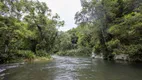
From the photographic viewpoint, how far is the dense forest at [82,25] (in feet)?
42.7

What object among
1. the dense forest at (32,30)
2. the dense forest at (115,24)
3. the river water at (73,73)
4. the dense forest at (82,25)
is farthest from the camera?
the dense forest at (32,30)

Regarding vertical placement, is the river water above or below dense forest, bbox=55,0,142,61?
below

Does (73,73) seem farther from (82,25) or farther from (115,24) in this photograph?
(82,25)

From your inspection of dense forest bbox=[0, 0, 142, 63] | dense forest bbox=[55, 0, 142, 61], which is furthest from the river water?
dense forest bbox=[0, 0, 142, 63]

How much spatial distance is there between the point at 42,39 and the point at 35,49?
224 centimetres

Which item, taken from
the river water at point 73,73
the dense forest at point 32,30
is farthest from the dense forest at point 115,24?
the dense forest at point 32,30

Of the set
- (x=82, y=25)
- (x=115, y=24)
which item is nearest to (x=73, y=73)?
(x=115, y=24)

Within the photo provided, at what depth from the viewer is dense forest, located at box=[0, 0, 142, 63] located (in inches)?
512

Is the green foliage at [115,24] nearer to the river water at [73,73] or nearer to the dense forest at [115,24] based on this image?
the dense forest at [115,24]

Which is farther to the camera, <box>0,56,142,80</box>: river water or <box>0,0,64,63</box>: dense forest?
<box>0,0,64,63</box>: dense forest

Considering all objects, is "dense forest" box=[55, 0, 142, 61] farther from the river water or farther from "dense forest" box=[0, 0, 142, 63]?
the river water

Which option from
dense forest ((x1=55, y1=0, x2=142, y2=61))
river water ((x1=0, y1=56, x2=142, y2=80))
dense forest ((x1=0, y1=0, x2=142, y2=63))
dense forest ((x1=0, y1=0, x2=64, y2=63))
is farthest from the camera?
dense forest ((x1=0, y1=0, x2=64, y2=63))

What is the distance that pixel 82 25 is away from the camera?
2002cm

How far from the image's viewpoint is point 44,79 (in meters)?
6.57
